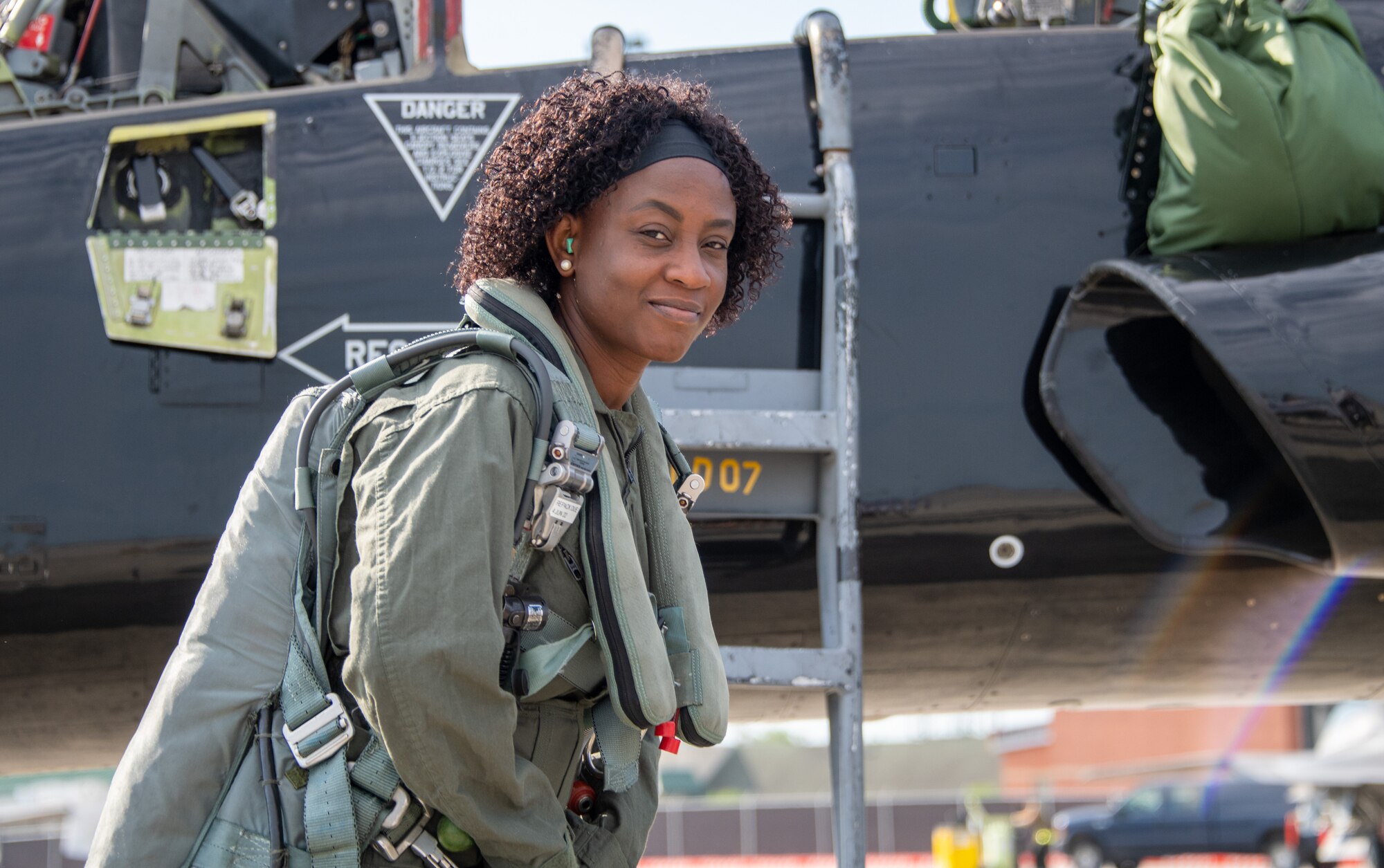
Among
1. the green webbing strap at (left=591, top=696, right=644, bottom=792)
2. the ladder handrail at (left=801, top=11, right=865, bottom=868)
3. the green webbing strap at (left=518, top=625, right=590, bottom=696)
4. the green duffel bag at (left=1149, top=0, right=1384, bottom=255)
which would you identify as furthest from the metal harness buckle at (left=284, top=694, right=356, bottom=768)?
the green duffel bag at (left=1149, top=0, right=1384, bottom=255)

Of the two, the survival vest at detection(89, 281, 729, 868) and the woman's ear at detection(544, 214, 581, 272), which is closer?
the survival vest at detection(89, 281, 729, 868)

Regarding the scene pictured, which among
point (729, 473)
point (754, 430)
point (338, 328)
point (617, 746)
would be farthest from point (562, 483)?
point (338, 328)

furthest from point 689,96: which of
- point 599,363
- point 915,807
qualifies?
point 915,807

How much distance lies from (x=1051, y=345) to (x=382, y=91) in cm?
195

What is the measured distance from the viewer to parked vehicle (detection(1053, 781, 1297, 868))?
19.8 metres

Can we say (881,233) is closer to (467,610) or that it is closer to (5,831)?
(467,610)

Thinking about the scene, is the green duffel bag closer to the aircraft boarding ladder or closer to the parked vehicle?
the aircraft boarding ladder

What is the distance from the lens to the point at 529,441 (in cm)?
162

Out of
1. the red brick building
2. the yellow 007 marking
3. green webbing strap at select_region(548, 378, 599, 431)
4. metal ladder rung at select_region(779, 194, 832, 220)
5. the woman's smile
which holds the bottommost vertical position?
the red brick building

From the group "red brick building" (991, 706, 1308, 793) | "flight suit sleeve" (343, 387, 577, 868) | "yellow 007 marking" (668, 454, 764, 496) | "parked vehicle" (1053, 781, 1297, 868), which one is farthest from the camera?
"red brick building" (991, 706, 1308, 793)

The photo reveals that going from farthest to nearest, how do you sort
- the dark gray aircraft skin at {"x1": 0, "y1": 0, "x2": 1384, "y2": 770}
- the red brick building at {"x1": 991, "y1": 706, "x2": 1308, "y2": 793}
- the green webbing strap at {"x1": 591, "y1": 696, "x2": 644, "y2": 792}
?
the red brick building at {"x1": 991, "y1": 706, "x2": 1308, "y2": 793} < the dark gray aircraft skin at {"x1": 0, "y1": 0, "x2": 1384, "y2": 770} < the green webbing strap at {"x1": 591, "y1": 696, "x2": 644, "y2": 792}

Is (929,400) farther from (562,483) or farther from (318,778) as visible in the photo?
(318,778)

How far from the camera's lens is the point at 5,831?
32000 millimetres

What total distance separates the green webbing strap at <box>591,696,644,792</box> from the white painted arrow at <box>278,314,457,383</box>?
1960 mm
